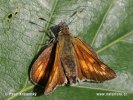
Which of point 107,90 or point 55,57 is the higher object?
point 55,57

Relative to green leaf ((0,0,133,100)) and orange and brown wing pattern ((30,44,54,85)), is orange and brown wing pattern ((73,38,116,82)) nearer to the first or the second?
green leaf ((0,0,133,100))

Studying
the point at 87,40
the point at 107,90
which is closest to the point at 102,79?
the point at 107,90

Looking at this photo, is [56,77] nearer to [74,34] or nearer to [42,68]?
[42,68]

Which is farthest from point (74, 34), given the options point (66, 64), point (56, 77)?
point (56, 77)

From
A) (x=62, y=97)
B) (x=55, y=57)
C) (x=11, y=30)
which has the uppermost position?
→ (x=11, y=30)

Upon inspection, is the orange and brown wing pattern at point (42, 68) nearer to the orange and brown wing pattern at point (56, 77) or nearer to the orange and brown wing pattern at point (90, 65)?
the orange and brown wing pattern at point (56, 77)

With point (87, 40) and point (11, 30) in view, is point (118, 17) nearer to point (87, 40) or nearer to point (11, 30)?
point (87, 40)

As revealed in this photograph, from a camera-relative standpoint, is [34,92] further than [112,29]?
No

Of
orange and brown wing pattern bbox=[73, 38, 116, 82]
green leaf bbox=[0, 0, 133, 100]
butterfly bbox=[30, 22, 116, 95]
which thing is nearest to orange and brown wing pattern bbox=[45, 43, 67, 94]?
butterfly bbox=[30, 22, 116, 95]
